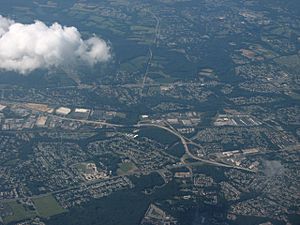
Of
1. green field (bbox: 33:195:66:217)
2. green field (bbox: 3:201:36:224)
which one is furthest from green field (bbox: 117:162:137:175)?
green field (bbox: 3:201:36:224)

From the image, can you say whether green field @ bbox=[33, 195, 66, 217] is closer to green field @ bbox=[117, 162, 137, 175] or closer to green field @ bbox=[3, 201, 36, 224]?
green field @ bbox=[3, 201, 36, 224]

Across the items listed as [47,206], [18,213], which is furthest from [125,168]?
[18,213]

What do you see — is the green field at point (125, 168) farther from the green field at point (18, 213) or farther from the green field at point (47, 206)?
the green field at point (18, 213)

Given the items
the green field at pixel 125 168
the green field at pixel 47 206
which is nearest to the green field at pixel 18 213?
the green field at pixel 47 206

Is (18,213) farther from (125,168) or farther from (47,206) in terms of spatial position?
(125,168)

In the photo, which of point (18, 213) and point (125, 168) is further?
point (125, 168)
